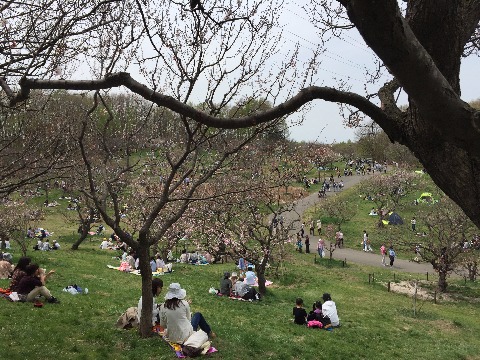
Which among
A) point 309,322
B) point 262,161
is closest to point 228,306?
point 309,322

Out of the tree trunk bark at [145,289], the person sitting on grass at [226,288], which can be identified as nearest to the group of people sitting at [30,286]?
the tree trunk bark at [145,289]

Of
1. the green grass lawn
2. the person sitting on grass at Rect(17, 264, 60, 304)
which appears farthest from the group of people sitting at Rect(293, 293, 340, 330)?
the person sitting on grass at Rect(17, 264, 60, 304)

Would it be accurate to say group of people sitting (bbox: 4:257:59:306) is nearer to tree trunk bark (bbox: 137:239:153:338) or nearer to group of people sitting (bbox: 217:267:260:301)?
tree trunk bark (bbox: 137:239:153:338)

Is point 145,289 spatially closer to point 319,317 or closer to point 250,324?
point 250,324

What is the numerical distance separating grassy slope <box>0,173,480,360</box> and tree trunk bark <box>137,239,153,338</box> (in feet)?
0.84

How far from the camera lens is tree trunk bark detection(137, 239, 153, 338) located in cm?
725

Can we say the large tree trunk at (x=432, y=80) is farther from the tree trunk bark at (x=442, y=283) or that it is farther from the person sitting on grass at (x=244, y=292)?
the tree trunk bark at (x=442, y=283)

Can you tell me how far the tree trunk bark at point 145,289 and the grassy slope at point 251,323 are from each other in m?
0.26

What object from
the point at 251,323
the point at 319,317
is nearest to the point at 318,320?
the point at 319,317

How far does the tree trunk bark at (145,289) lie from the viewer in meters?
7.25

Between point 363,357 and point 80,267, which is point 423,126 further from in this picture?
point 80,267

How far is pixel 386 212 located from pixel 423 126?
32446 mm

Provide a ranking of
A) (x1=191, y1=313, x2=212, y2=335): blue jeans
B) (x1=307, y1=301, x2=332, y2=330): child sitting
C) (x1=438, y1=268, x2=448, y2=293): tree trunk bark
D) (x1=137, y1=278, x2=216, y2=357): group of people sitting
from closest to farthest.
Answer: (x1=137, y1=278, x2=216, y2=357): group of people sitting < (x1=191, y1=313, x2=212, y2=335): blue jeans < (x1=307, y1=301, x2=332, y2=330): child sitting < (x1=438, y1=268, x2=448, y2=293): tree trunk bark

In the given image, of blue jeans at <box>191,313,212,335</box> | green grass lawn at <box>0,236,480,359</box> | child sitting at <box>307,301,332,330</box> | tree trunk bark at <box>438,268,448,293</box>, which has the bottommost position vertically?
green grass lawn at <box>0,236,480,359</box>
